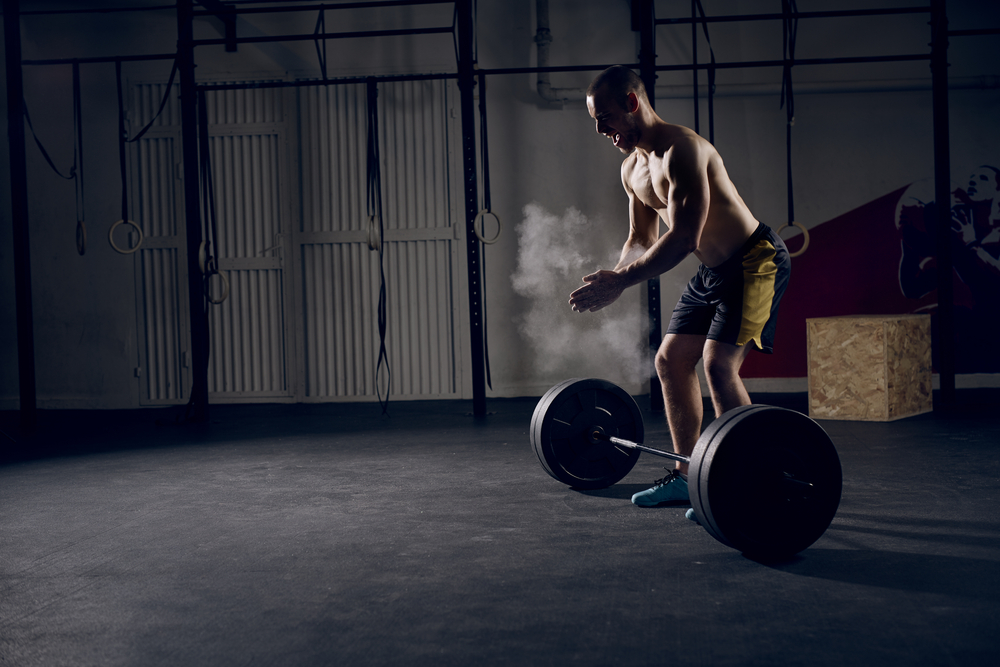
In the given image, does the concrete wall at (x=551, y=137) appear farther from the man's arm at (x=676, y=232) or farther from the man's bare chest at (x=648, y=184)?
the man's arm at (x=676, y=232)

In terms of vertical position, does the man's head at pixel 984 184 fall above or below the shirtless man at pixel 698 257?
above

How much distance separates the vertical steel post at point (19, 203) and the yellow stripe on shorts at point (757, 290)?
428 centimetres

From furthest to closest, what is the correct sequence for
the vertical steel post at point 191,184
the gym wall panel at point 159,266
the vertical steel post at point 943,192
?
the gym wall panel at point 159,266
the vertical steel post at point 191,184
the vertical steel post at point 943,192

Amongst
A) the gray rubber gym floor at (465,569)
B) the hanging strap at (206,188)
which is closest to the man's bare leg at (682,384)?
the gray rubber gym floor at (465,569)

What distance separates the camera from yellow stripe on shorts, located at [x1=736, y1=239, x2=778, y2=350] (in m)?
2.33

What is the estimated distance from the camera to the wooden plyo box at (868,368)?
4188mm

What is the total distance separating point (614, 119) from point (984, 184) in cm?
427

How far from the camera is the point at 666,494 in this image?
2.53 meters

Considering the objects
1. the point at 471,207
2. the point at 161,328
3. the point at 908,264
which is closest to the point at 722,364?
the point at 471,207

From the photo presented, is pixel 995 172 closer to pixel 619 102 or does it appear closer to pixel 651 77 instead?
pixel 651 77

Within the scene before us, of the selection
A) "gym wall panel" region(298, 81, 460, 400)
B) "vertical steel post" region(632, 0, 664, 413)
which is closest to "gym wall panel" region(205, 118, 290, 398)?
"gym wall panel" region(298, 81, 460, 400)

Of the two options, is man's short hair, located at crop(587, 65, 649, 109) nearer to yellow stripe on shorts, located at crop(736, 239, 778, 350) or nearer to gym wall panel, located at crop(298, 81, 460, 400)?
yellow stripe on shorts, located at crop(736, 239, 778, 350)

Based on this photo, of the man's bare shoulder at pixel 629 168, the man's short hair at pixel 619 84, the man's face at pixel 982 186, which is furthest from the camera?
the man's face at pixel 982 186

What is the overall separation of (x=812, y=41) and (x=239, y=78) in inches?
163
